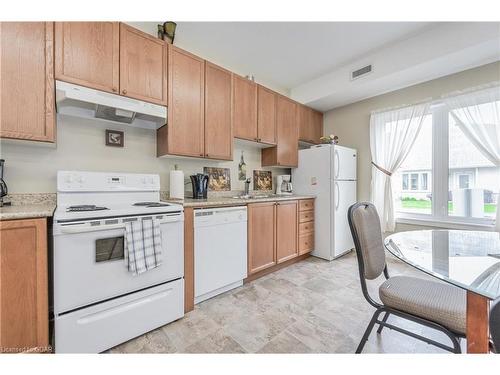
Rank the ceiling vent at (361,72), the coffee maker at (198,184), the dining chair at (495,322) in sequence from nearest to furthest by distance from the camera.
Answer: the dining chair at (495,322), the coffee maker at (198,184), the ceiling vent at (361,72)

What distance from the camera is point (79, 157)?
1.96 meters

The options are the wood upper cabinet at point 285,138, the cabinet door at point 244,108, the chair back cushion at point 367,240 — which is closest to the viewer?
the chair back cushion at point 367,240

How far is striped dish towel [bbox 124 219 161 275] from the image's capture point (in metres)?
1.49

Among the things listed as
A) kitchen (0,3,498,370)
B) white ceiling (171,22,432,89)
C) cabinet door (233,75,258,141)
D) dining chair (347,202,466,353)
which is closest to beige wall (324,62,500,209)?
kitchen (0,3,498,370)

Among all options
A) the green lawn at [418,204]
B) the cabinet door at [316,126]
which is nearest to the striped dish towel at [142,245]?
the cabinet door at [316,126]

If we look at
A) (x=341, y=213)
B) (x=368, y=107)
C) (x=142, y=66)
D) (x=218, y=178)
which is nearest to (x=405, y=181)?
(x=341, y=213)

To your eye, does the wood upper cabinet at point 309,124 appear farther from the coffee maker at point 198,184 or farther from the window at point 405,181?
the coffee maker at point 198,184

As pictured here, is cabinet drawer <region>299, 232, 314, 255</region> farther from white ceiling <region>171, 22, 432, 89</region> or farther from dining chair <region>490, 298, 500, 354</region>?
dining chair <region>490, 298, 500, 354</region>

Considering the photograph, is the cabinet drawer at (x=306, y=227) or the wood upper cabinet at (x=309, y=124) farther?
the wood upper cabinet at (x=309, y=124)

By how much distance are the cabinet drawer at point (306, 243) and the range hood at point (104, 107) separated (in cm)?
233

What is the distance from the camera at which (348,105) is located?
369cm

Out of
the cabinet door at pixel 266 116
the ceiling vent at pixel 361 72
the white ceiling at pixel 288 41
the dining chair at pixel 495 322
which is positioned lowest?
the dining chair at pixel 495 322

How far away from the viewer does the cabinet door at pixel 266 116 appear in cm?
297
